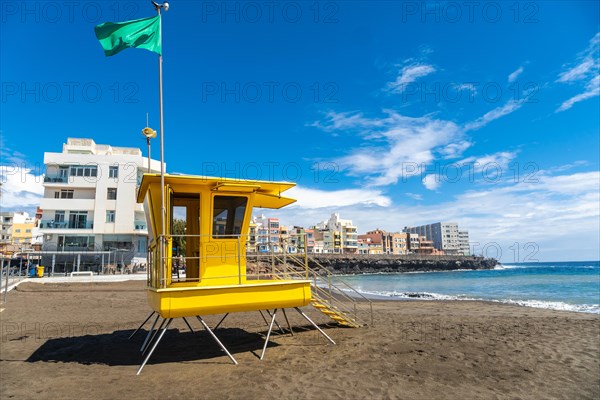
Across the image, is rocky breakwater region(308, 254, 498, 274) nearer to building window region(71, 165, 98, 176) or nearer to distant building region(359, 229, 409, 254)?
distant building region(359, 229, 409, 254)

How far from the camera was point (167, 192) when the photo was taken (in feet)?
29.8

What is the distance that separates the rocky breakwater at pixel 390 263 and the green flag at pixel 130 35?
82396mm

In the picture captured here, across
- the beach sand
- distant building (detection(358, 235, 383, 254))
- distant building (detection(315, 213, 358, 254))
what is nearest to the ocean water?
the beach sand

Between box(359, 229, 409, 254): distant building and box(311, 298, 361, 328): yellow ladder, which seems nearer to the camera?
box(311, 298, 361, 328): yellow ladder

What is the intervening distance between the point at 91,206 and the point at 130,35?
43146mm

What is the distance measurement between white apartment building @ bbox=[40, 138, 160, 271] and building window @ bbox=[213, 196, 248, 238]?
39301 millimetres

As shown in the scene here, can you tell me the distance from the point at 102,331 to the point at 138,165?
37851 mm

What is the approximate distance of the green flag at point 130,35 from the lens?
27.6 feet

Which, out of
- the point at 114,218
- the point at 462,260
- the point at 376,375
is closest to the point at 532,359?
the point at 376,375

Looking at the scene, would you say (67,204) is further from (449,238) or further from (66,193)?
(449,238)

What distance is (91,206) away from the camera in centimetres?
4591

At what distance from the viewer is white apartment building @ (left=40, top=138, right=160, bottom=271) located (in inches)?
1774

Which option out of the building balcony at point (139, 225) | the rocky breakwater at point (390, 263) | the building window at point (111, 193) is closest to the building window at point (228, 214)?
the building balcony at point (139, 225)

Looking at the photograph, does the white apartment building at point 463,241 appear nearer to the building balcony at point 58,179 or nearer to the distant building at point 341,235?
the distant building at point 341,235
